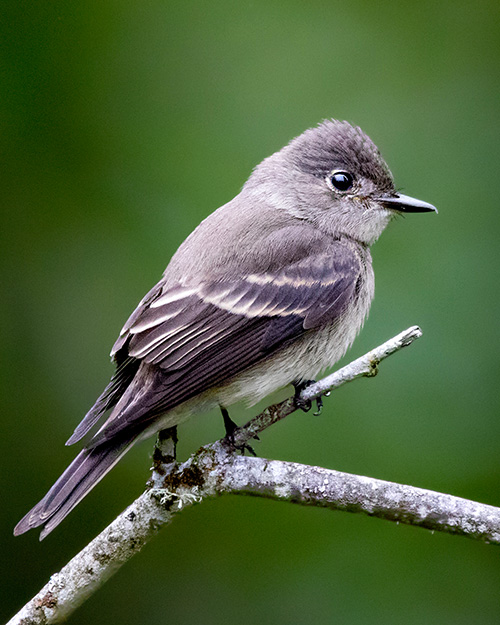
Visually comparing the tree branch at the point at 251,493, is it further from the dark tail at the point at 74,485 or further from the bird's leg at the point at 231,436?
the dark tail at the point at 74,485

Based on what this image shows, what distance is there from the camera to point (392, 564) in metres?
4.03

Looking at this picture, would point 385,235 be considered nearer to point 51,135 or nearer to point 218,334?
point 218,334

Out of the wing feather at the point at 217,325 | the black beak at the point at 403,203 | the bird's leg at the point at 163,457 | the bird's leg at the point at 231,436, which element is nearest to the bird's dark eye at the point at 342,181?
the black beak at the point at 403,203

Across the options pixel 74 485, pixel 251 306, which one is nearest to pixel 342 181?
pixel 251 306

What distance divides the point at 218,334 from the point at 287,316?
0.99 feet

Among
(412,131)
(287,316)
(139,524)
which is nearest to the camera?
(139,524)

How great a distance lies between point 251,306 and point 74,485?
894 millimetres

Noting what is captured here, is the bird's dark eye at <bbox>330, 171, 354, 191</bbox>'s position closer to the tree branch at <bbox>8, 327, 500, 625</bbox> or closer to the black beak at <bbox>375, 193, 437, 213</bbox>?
the black beak at <bbox>375, 193, 437, 213</bbox>

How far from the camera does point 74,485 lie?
2.90 m

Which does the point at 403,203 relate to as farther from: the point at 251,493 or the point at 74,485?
the point at 74,485

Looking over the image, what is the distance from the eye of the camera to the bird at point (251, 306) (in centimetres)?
299

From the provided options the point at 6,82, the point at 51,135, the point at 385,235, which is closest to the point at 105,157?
the point at 51,135

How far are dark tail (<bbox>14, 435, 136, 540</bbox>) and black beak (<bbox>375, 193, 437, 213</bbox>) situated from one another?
1.51 metres

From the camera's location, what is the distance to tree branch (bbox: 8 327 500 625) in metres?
2.61
